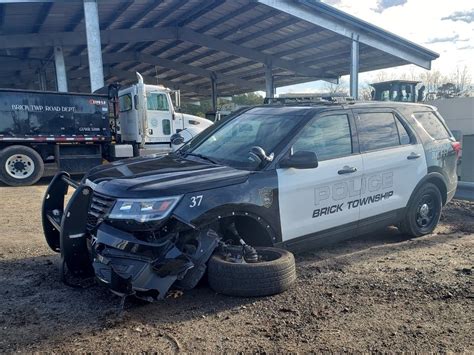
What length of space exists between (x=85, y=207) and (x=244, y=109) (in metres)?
2.47

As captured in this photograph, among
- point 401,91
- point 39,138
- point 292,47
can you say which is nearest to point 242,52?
point 292,47

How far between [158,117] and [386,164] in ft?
32.8

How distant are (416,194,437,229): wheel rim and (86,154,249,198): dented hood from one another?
2.89m

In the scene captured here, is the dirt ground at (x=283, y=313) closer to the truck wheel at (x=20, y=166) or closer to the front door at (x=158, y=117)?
the truck wheel at (x=20, y=166)

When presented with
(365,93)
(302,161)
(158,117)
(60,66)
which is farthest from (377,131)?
(365,93)

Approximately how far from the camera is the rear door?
4926 millimetres

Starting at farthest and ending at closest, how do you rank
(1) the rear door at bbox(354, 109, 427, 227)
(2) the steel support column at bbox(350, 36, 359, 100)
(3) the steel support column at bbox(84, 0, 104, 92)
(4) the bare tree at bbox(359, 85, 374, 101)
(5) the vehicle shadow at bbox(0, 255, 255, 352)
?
1. (4) the bare tree at bbox(359, 85, 374, 101)
2. (2) the steel support column at bbox(350, 36, 359, 100)
3. (3) the steel support column at bbox(84, 0, 104, 92)
4. (1) the rear door at bbox(354, 109, 427, 227)
5. (5) the vehicle shadow at bbox(0, 255, 255, 352)

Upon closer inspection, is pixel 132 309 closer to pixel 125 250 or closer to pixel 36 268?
pixel 125 250

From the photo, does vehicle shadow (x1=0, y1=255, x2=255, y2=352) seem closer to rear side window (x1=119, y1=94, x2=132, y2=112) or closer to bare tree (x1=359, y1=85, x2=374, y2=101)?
rear side window (x1=119, y1=94, x2=132, y2=112)

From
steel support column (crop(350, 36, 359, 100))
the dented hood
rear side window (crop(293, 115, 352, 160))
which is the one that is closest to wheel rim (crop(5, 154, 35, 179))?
the dented hood

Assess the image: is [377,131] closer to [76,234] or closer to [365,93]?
[76,234]

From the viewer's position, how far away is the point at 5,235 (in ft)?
19.8

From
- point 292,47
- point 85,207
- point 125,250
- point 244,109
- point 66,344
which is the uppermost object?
point 292,47

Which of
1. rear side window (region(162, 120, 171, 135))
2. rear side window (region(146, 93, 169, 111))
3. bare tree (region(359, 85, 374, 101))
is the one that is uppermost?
bare tree (region(359, 85, 374, 101))
